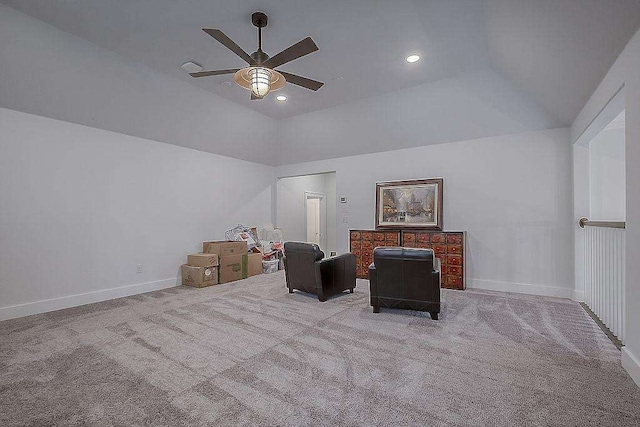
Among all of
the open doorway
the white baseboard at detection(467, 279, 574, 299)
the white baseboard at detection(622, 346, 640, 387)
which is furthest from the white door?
the white baseboard at detection(622, 346, 640, 387)

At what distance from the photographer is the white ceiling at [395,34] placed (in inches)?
107

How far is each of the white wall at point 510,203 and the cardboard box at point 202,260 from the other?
4114 millimetres

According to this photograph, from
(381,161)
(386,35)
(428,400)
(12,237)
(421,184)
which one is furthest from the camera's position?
(381,161)

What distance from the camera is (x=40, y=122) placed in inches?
162

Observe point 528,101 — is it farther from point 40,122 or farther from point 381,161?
point 40,122

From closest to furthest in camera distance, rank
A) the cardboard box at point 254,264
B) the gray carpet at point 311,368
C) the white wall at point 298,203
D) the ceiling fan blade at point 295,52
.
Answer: the gray carpet at point 311,368 → the ceiling fan blade at point 295,52 → the cardboard box at point 254,264 → the white wall at point 298,203

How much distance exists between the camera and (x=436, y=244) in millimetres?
5535

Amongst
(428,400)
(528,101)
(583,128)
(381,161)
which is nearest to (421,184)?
(381,161)

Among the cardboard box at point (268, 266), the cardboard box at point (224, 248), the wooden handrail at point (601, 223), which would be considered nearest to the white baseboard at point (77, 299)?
the cardboard box at point (224, 248)

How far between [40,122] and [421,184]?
624 cm

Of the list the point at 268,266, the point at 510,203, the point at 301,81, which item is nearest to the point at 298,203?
the point at 268,266

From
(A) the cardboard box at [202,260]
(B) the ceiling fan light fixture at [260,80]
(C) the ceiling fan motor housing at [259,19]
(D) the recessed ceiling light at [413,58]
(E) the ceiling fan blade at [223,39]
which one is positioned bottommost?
(A) the cardboard box at [202,260]

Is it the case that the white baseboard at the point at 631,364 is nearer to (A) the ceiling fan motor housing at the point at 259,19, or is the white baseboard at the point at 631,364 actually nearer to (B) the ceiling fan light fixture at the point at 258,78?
(B) the ceiling fan light fixture at the point at 258,78

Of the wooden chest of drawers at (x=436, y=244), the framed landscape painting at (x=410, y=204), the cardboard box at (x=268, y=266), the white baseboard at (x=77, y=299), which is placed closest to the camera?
the white baseboard at (x=77, y=299)
